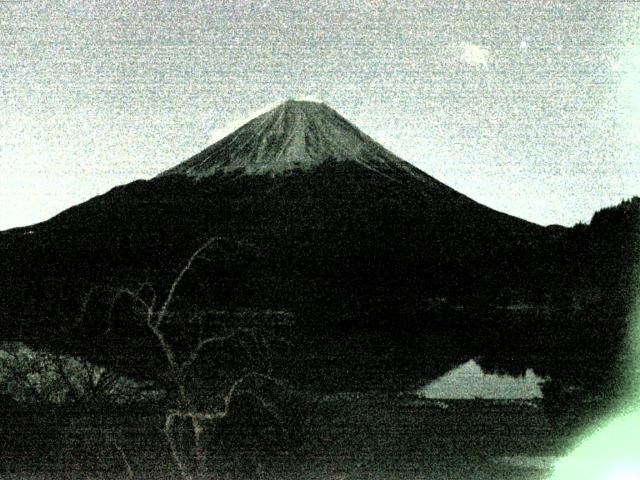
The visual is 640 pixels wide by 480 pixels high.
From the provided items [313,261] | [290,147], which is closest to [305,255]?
[313,261]

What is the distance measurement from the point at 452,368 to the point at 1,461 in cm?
2073

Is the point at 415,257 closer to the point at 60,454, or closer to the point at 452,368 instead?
the point at 452,368

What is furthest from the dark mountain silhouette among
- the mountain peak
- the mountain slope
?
the mountain peak

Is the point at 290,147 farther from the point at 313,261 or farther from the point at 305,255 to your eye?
the point at 313,261

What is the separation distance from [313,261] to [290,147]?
176ft

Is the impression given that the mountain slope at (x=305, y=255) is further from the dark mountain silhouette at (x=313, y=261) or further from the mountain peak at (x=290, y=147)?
the mountain peak at (x=290, y=147)

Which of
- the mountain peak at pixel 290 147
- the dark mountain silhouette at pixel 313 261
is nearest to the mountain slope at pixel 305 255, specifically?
the dark mountain silhouette at pixel 313 261

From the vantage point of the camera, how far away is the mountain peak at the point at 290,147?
4188 inches

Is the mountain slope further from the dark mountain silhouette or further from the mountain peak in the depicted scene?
the mountain peak

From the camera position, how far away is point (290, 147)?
375 ft

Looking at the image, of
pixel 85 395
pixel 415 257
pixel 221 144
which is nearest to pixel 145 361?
pixel 85 395

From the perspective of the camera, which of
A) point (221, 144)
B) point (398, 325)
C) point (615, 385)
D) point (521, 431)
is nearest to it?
point (521, 431)

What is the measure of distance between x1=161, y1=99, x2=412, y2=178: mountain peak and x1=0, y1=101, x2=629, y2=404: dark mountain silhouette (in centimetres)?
47

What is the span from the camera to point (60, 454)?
873 centimetres
